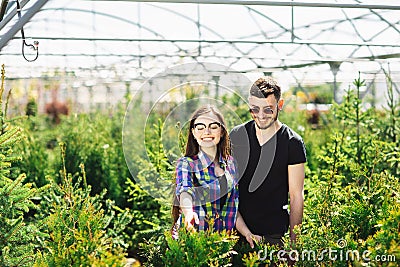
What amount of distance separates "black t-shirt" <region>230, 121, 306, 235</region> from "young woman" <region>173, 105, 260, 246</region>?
6.9 inches

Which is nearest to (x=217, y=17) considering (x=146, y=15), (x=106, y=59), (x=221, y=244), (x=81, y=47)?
(x=146, y=15)

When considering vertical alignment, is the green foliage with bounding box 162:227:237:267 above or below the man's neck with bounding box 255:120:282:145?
below

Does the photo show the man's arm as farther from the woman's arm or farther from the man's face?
the woman's arm

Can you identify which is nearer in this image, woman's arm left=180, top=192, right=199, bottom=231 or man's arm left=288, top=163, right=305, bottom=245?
woman's arm left=180, top=192, right=199, bottom=231

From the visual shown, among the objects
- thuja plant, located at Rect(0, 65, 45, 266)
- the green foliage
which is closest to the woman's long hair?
the green foliage

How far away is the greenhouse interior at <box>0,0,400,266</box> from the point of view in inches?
123

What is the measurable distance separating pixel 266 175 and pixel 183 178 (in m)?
0.61

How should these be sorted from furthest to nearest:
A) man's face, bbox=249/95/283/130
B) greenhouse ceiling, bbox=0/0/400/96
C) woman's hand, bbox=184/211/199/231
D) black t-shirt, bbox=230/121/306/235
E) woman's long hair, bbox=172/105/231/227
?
1. greenhouse ceiling, bbox=0/0/400/96
2. black t-shirt, bbox=230/121/306/235
3. man's face, bbox=249/95/283/130
4. woman's long hair, bbox=172/105/231/227
5. woman's hand, bbox=184/211/199/231

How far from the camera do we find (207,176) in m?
3.29

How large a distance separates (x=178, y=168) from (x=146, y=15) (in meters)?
8.74

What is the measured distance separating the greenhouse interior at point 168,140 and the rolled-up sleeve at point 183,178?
276 mm

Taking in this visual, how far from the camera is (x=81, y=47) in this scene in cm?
1294

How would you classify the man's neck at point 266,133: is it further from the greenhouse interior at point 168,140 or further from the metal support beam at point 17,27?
the metal support beam at point 17,27

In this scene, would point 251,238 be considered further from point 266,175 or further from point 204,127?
point 204,127
